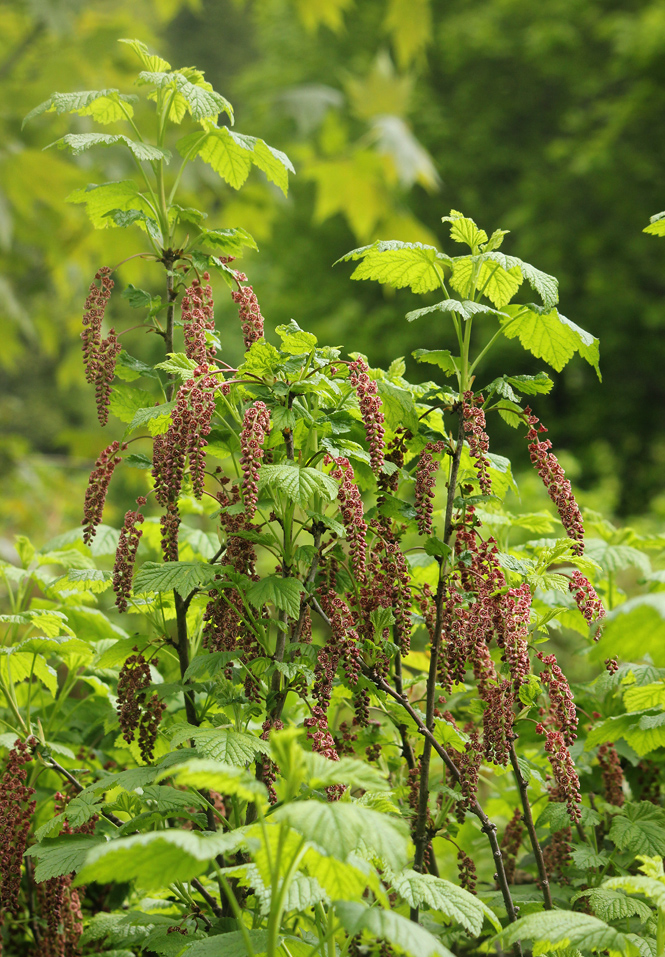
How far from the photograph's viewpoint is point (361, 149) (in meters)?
5.28

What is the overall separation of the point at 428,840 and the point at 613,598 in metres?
1.09

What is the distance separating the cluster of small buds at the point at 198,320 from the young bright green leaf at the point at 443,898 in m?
1.04

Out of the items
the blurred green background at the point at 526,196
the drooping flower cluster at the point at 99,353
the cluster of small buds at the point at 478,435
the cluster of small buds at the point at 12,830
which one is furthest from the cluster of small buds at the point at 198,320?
the blurred green background at the point at 526,196

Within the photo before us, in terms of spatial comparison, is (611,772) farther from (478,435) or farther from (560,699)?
(478,435)

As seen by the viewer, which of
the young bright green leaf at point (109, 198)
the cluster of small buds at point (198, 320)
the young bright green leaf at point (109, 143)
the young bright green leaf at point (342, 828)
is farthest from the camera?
the young bright green leaf at point (109, 198)

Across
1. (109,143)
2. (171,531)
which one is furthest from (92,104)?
(171,531)

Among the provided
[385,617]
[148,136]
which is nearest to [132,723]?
[385,617]

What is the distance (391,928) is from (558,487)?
2.93 ft

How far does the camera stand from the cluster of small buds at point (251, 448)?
60.2 inches

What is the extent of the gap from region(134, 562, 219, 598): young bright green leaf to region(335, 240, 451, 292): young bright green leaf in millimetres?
734

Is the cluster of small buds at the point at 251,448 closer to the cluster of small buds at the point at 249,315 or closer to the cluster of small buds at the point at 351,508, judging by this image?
the cluster of small buds at the point at 351,508

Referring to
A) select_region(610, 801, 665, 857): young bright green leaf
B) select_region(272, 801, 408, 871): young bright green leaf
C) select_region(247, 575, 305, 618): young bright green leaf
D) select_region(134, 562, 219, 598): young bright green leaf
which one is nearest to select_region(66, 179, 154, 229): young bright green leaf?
select_region(134, 562, 219, 598): young bright green leaf

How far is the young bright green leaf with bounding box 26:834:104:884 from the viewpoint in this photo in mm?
1646

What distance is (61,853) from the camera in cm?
170
